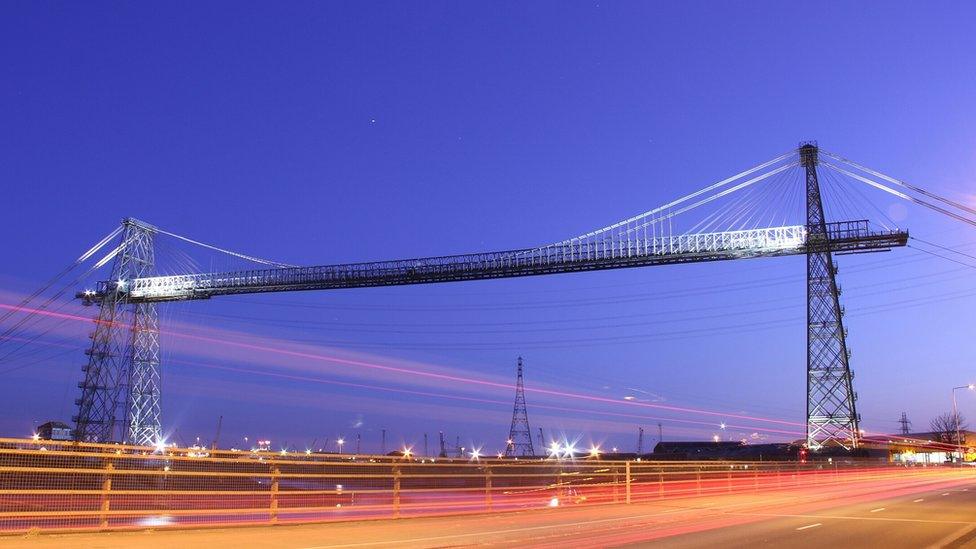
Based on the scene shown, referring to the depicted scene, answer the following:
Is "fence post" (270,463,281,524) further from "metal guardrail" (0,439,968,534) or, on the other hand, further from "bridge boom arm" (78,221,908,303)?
"bridge boom arm" (78,221,908,303)

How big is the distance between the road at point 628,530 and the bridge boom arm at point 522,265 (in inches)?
1387

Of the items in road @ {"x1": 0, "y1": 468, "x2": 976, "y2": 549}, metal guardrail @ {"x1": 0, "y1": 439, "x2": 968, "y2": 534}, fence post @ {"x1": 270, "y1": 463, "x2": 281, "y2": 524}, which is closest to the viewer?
road @ {"x1": 0, "y1": 468, "x2": 976, "y2": 549}

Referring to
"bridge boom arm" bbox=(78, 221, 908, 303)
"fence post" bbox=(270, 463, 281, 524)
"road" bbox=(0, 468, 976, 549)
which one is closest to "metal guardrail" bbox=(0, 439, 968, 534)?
"fence post" bbox=(270, 463, 281, 524)

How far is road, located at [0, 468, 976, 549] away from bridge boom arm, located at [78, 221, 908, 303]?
35239 millimetres

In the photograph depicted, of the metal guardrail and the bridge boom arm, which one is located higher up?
the bridge boom arm

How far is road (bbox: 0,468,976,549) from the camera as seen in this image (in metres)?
12.7

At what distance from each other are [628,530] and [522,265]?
57688 millimetres

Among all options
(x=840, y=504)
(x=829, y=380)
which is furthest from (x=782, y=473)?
(x=829, y=380)

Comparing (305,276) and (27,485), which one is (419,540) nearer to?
(27,485)

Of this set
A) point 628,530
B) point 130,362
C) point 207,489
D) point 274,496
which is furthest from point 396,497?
point 130,362

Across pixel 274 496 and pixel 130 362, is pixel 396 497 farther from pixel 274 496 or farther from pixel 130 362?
pixel 130 362

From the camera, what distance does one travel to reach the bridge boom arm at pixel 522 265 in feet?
200

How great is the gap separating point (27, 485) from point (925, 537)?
16786 millimetres

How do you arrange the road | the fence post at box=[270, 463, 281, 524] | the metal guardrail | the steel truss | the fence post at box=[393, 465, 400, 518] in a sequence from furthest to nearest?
the steel truss → the fence post at box=[393, 465, 400, 518] → the fence post at box=[270, 463, 281, 524] → the metal guardrail → the road
